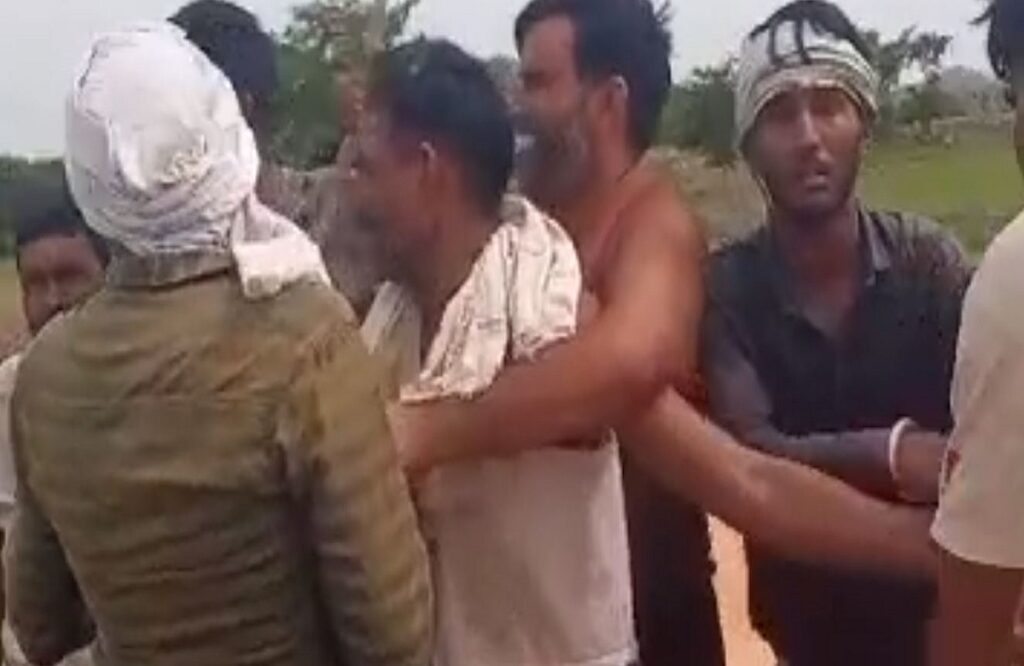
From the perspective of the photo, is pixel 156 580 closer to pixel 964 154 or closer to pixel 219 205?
pixel 219 205

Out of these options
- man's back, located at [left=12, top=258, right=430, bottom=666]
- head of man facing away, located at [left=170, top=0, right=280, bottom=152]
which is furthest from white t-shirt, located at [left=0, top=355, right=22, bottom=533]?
Result: man's back, located at [left=12, top=258, right=430, bottom=666]

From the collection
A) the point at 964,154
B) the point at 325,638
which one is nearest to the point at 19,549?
the point at 325,638

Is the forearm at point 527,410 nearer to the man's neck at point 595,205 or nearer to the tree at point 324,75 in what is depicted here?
the man's neck at point 595,205

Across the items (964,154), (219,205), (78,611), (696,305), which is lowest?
(964,154)

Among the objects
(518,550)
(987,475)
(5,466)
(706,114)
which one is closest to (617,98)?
(518,550)

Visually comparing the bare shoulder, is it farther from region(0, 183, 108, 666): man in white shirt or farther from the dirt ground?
Result: the dirt ground

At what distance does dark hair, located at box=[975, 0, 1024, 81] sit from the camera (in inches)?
99.5

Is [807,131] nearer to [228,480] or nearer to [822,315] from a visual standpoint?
[822,315]

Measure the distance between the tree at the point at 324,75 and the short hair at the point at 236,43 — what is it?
0.23ft

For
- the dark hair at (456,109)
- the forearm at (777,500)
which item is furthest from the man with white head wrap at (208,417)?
the forearm at (777,500)

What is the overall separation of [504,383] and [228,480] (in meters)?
0.36

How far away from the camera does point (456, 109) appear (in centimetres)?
305

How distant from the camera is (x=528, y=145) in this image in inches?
131

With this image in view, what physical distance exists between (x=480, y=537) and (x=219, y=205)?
53cm
